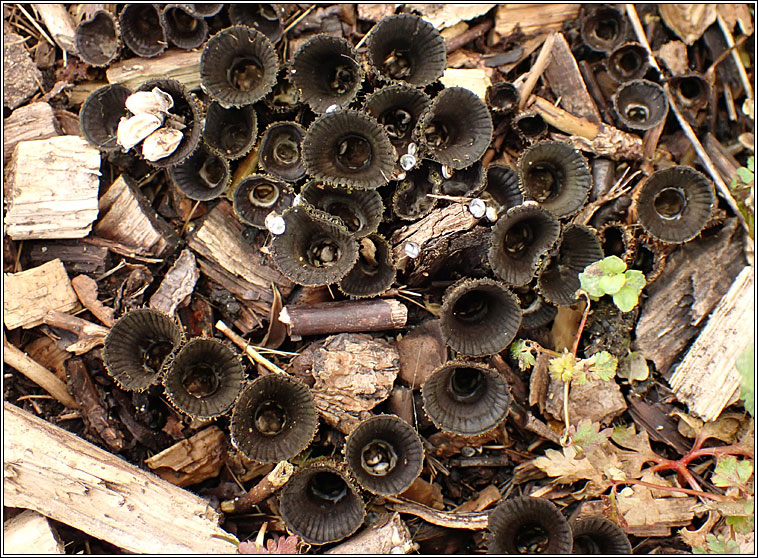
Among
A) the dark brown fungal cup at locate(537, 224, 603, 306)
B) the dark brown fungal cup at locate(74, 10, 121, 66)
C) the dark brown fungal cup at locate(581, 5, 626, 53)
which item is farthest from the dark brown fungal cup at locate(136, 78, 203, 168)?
the dark brown fungal cup at locate(581, 5, 626, 53)

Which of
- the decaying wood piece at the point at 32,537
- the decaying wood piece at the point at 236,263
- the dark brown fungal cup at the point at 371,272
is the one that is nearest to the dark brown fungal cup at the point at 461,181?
the dark brown fungal cup at the point at 371,272

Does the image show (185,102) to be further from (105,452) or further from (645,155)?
(645,155)

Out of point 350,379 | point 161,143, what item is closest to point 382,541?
point 350,379

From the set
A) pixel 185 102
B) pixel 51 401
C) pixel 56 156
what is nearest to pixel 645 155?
pixel 185 102

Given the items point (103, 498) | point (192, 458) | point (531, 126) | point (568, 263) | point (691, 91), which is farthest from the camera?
point (691, 91)

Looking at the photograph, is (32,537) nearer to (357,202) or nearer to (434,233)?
(357,202)

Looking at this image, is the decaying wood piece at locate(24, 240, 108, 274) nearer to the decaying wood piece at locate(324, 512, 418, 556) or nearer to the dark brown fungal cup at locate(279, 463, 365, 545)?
the dark brown fungal cup at locate(279, 463, 365, 545)
